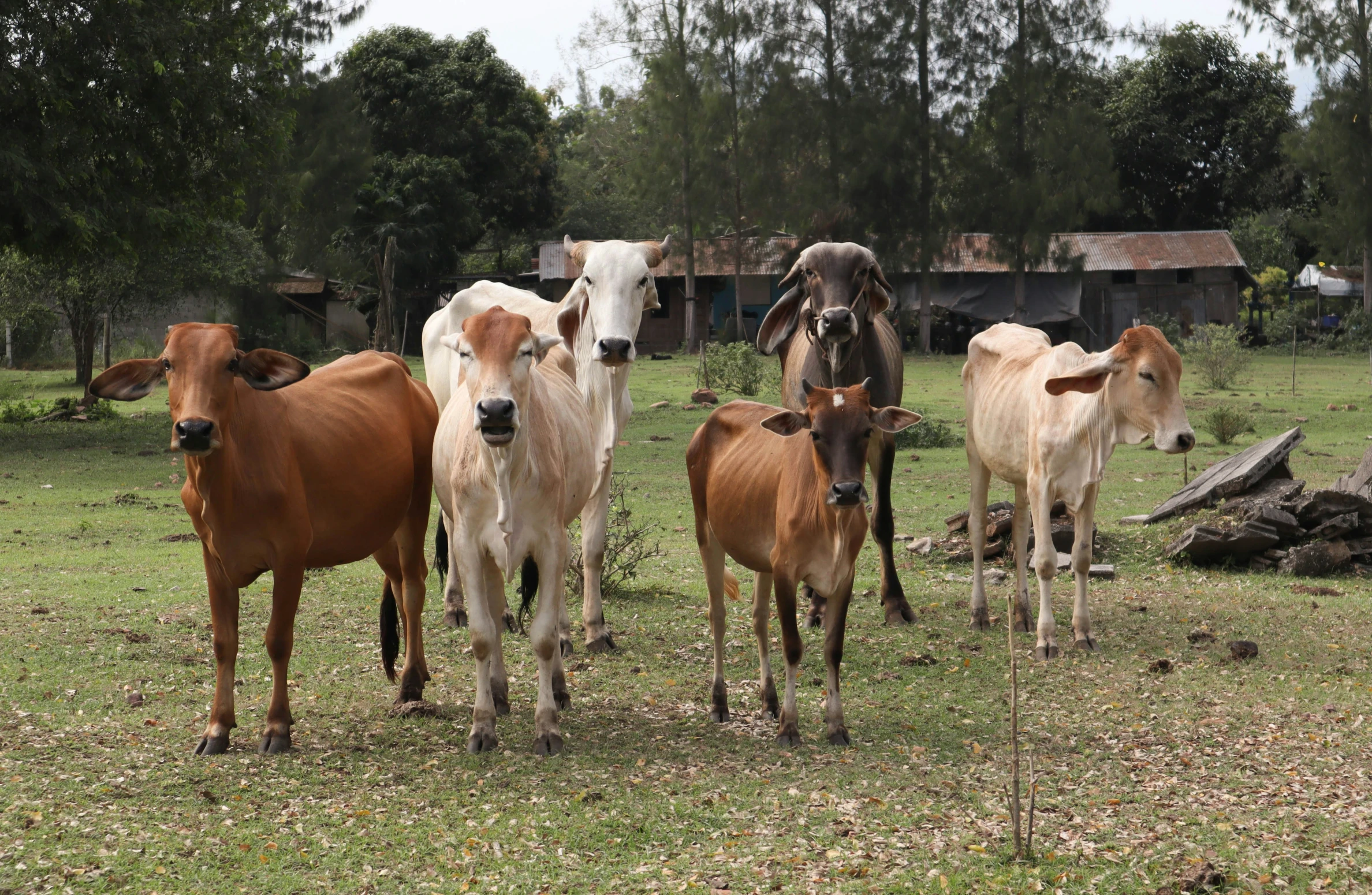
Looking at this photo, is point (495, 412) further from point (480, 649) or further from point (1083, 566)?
point (1083, 566)

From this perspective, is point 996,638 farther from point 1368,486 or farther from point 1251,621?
point 1368,486

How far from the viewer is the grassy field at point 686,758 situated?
16.6 ft

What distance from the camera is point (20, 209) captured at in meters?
18.5

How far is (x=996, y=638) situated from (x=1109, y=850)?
13.2ft

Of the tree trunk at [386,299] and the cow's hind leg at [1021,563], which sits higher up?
the tree trunk at [386,299]

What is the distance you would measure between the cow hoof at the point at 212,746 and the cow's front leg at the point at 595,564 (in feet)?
Answer: 9.05

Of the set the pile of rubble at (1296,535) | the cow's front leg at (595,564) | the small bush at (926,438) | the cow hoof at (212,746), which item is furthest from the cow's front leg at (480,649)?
the small bush at (926,438)

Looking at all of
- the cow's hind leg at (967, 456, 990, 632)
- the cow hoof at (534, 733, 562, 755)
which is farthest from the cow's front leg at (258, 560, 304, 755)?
the cow's hind leg at (967, 456, 990, 632)

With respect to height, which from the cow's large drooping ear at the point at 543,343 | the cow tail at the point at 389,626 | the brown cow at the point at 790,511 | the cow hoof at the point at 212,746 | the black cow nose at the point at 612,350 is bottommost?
the cow hoof at the point at 212,746

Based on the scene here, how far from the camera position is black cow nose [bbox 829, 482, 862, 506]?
616cm

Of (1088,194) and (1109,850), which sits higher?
(1088,194)

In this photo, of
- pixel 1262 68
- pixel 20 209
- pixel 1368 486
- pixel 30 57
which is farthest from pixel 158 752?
pixel 1262 68

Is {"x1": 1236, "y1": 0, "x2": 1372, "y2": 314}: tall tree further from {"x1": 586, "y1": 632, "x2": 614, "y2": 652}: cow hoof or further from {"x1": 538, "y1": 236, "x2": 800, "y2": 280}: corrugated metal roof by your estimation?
{"x1": 586, "y1": 632, "x2": 614, "y2": 652}: cow hoof

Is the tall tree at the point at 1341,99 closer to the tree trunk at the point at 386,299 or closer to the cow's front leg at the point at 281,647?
the tree trunk at the point at 386,299
